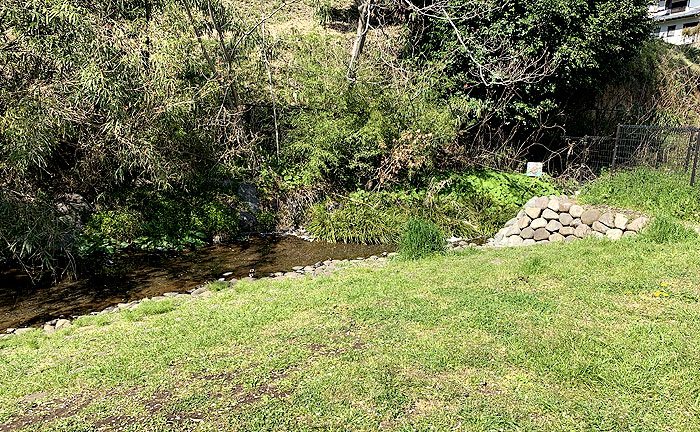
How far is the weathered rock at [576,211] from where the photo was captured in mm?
7277

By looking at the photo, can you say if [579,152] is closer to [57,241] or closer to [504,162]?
[504,162]

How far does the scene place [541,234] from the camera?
7.50 meters

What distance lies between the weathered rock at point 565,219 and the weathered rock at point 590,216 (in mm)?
182

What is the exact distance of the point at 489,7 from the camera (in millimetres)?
10266

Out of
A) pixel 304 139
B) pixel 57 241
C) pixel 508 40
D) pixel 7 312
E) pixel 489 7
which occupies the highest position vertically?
pixel 489 7

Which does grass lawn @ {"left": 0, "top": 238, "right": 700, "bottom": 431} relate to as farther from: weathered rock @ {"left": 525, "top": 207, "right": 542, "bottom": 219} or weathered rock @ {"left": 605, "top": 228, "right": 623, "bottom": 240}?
weathered rock @ {"left": 525, "top": 207, "right": 542, "bottom": 219}

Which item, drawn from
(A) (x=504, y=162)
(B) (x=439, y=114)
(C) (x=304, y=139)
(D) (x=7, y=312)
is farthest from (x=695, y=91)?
(D) (x=7, y=312)

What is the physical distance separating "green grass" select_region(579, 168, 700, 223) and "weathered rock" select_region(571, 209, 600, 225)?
70 cm

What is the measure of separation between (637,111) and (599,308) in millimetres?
13346

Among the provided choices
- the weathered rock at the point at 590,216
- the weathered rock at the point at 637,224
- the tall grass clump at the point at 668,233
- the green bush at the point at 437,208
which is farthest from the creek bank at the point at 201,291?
the weathered rock at the point at 637,224

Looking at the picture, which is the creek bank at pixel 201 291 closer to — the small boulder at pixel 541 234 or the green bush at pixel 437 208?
the green bush at pixel 437 208

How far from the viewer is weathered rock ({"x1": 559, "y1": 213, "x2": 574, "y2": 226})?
737 centimetres

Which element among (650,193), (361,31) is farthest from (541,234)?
(361,31)

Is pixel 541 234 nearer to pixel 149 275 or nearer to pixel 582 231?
pixel 582 231
